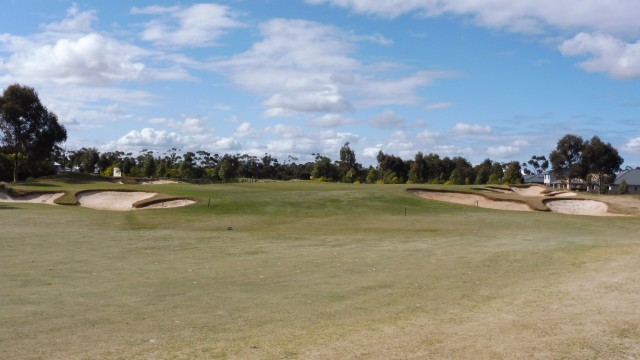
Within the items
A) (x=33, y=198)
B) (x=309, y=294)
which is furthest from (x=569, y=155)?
(x=309, y=294)

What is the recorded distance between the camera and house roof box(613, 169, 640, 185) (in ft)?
483

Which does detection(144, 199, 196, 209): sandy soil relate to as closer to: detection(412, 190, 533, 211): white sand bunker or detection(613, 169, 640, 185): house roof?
detection(412, 190, 533, 211): white sand bunker

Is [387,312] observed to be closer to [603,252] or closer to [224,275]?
[224,275]

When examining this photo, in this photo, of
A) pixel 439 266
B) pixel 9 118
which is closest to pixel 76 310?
pixel 439 266

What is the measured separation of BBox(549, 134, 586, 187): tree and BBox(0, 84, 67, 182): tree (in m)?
87.0

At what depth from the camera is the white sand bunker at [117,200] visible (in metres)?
45.7

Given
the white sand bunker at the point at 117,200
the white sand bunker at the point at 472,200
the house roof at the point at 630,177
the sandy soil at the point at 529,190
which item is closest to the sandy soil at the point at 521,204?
the white sand bunker at the point at 472,200

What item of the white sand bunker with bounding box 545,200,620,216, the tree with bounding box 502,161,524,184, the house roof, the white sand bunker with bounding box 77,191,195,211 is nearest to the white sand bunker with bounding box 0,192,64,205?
the white sand bunker with bounding box 77,191,195,211

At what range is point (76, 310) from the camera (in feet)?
38.5

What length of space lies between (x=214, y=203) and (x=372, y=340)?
119ft

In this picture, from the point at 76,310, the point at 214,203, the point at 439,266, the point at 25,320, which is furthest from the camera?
the point at 214,203

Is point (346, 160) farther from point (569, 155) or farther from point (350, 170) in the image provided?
point (569, 155)

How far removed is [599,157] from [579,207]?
62109 mm

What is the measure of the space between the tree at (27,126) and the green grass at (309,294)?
188ft
